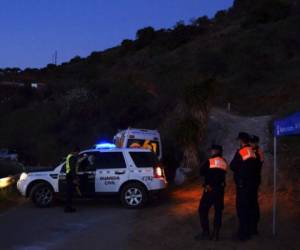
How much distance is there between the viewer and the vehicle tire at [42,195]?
1762cm

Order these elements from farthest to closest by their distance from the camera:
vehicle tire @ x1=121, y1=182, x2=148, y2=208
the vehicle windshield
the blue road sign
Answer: the vehicle windshield → vehicle tire @ x1=121, y1=182, x2=148, y2=208 → the blue road sign

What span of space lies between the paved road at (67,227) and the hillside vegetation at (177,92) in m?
7.61

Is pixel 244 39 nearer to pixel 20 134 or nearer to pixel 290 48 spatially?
pixel 290 48

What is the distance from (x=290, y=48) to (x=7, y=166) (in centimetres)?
3028

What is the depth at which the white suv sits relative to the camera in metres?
17.3

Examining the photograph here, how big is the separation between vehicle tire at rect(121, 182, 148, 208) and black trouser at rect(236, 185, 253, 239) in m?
6.06

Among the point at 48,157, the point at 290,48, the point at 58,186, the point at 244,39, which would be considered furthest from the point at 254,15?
the point at 58,186

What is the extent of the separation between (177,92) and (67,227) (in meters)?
23.3

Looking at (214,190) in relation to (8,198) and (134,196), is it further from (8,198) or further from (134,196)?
(8,198)

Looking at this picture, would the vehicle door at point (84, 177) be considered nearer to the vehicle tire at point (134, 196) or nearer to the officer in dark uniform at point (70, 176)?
the officer in dark uniform at point (70, 176)

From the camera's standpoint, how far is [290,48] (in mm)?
52281

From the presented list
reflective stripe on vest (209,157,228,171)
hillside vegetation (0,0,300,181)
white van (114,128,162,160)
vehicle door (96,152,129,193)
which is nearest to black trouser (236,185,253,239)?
reflective stripe on vest (209,157,228,171)

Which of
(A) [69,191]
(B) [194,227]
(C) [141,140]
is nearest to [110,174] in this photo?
(A) [69,191]

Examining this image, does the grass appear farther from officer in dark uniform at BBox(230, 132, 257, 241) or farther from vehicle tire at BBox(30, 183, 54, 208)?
officer in dark uniform at BBox(230, 132, 257, 241)
